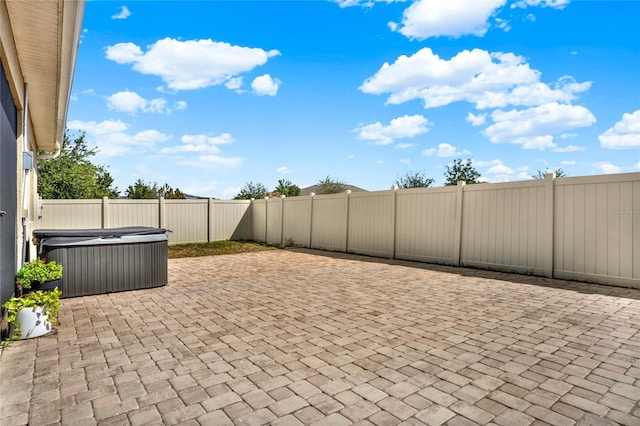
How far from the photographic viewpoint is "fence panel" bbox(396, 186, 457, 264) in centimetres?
872

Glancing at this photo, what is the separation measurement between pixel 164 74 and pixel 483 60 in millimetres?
11917

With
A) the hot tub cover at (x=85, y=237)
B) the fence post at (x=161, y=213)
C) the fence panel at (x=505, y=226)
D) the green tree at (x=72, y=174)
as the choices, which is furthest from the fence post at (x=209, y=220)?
the fence panel at (x=505, y=226)

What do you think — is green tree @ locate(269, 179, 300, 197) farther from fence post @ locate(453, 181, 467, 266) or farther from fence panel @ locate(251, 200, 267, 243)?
fence post @ locate(453, 181, 467, 266)

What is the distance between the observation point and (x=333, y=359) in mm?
3098

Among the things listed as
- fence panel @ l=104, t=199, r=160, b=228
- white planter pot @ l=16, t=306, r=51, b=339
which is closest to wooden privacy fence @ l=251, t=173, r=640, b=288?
fence panel @ l=104, t=199, r=160, b=228

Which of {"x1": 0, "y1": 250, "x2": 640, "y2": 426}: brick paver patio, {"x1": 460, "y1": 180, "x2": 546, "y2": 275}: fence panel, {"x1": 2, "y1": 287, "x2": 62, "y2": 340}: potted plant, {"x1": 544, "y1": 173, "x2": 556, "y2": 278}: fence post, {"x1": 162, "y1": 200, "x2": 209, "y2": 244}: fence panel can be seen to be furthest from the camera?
{"x1": 162, "y1": 200, "x2": 209, "y2": 244}: fence panel

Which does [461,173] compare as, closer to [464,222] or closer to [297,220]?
[297,220]

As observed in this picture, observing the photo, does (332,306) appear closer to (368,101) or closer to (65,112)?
(65,112)

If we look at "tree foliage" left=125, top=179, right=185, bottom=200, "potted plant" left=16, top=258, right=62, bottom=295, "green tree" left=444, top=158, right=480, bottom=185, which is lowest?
"potted plant" left=16, top=258, right=62, bottom=295

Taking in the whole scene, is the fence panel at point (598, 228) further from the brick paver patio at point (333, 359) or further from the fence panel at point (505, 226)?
the brick paver patio at point (333, 359)

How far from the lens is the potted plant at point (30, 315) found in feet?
11.7

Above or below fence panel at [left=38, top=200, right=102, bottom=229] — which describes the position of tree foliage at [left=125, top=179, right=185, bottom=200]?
above

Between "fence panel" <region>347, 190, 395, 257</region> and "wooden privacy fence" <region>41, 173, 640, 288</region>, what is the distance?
0.03m

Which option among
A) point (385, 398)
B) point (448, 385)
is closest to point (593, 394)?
point (448, 385)
